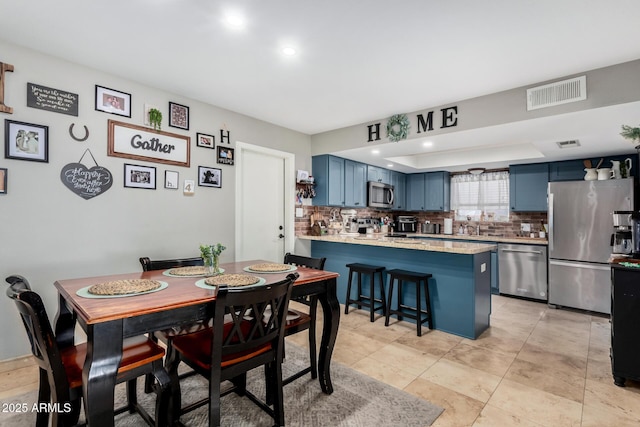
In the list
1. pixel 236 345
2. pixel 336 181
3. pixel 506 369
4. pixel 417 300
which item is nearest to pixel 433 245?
pixel 417 300

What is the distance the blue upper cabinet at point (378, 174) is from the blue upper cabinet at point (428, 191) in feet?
2.35

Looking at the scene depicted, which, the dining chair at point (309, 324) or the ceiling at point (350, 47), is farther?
the dining chair at point (309, 324)

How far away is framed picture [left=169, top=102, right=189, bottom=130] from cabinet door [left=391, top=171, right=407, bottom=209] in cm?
403

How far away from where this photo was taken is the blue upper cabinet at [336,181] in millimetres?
4711

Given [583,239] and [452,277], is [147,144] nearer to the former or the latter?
[452,277]

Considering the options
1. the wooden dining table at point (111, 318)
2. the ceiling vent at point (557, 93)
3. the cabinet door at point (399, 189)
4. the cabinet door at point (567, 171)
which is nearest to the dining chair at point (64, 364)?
the wooden dining table at point (111, 318)

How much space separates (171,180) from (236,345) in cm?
223

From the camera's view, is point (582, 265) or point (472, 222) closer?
point (582, 265)

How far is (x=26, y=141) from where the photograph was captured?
243cm

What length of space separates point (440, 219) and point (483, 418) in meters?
4.94

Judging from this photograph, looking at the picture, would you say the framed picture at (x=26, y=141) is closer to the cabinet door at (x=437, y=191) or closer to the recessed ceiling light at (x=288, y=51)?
the recessed ceiling light at (x=288, y=51)

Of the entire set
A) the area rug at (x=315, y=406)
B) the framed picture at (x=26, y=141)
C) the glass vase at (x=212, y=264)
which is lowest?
the area rug at (x=315, y=406)

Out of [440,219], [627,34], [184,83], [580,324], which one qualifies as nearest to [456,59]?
[627,34]

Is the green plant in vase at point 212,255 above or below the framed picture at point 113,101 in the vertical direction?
below
